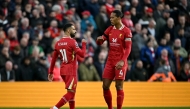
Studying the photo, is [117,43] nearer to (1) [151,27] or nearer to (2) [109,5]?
(1) [151,27]

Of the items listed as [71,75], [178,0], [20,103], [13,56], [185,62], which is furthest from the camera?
[178,0]

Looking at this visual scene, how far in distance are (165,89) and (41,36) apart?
4.83 meters

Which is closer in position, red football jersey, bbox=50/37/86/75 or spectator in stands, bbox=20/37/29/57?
red football jersey, bbox=50/37/86/75

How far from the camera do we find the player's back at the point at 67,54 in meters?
13.6

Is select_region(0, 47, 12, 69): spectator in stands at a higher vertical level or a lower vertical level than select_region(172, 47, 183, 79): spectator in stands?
higher

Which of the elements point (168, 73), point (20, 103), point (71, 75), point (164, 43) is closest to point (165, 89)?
point (168, 73)

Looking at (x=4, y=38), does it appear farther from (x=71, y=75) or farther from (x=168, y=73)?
(x=71, y=75)

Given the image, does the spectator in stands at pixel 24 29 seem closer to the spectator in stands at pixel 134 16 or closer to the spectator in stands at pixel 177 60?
the spectator in stands at pixel 134 16

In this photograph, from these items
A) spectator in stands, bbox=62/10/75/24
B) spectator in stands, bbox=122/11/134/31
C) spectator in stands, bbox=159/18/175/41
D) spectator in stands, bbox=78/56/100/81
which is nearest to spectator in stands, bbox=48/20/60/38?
spectator in stands, bbox=62/10/75/24

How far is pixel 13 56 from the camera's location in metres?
19.9

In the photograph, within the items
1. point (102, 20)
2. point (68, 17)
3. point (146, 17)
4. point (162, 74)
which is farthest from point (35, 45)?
point (146, 17)

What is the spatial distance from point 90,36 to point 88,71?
2024mm

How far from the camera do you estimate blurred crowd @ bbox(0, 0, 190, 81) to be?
19875 mm

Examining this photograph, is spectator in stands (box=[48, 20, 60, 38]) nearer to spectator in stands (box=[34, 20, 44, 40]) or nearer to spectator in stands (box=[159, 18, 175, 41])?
spectator in stands (box=[34, 20, 44, 40])
